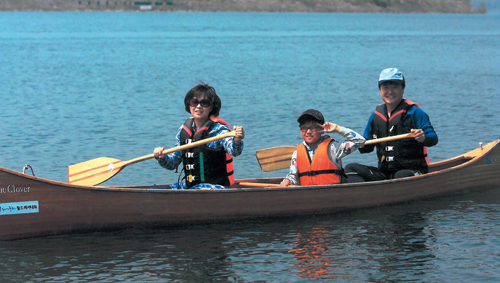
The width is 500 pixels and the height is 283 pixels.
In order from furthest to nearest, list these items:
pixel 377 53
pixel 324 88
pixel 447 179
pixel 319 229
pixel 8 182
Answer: pixel 377 53, pixel 324 88, pixel 447 179, pixel 319 229, pixel 8 182

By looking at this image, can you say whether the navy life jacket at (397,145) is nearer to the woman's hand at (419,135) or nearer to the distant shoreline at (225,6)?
the woman's hand at (419,135)

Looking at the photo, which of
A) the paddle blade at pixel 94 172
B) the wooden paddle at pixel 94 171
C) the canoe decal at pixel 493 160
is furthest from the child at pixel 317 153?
the canoe decal at pixel 493 160

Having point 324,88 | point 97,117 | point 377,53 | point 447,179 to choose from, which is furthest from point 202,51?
point 447,179

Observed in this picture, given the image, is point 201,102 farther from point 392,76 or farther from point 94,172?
point 392,76

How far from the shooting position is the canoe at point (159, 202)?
7.49 metres

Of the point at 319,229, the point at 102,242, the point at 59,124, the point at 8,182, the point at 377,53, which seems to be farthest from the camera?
the point at 377,53

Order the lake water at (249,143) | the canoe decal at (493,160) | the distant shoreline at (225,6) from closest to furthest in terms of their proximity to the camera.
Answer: the lake water at (249,143) → the canoe decal at (493,160) → the distant shoreline at (225,6)

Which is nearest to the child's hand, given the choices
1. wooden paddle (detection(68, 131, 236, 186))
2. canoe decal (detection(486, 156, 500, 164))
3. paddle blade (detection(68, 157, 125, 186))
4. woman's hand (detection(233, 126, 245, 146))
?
woman's hand (detection(233, 126, 245, 146))

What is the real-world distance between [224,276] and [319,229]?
2.04 m

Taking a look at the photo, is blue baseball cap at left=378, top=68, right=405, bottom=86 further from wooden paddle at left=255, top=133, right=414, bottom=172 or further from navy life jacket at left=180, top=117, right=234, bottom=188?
navy life jacket at left=180, top=117, right=234, bottom=188

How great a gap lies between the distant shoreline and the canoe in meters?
143

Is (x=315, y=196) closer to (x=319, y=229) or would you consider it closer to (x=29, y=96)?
A: (x=319, y=229)

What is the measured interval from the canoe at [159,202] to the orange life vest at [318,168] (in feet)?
0.34

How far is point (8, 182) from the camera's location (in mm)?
7320
